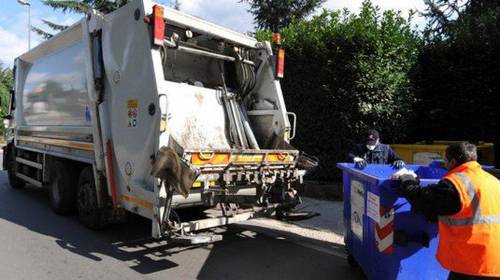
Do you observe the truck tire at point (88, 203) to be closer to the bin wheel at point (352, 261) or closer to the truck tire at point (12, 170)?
the bin wheel at point (352, 261)

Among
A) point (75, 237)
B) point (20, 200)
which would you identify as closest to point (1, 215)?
point (20, 200)

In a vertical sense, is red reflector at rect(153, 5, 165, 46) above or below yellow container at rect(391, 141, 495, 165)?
above

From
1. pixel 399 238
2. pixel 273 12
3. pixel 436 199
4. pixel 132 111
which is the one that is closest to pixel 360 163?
pixel 399 238

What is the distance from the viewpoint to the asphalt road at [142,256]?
16.4 feet

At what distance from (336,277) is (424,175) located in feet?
4.43

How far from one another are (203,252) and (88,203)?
1887mm

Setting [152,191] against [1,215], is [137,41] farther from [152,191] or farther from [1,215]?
[1,215]

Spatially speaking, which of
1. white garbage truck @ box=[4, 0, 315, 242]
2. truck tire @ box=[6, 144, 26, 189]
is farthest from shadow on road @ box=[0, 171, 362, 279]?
truck tire @ box=[6, 144, 26, 189]

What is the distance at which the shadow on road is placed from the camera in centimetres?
512

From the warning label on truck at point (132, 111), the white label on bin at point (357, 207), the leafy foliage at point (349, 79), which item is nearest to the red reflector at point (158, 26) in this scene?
the warning label on truck at point (132, 111)

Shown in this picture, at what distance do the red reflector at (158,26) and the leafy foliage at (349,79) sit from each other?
422 cm

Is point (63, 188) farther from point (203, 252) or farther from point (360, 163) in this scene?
point (360, 163)

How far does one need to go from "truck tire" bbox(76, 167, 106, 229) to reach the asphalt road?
0.15m

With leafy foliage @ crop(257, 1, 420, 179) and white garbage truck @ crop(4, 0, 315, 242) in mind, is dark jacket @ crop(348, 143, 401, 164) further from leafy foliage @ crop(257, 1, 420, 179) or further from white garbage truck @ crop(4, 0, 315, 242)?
leafy foliage @ crop(257, 1, 420, 179)
